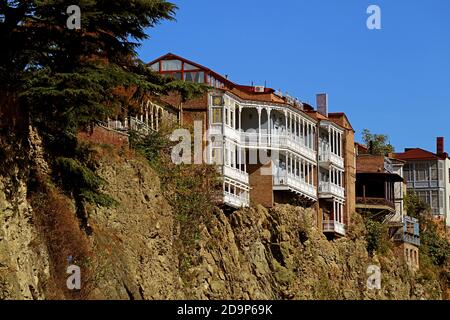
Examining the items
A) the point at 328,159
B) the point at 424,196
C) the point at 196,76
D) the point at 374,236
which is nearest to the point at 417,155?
the point at 424,196

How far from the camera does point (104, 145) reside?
55.1 meters

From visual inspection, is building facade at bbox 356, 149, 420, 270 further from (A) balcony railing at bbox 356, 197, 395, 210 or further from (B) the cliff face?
(B) the cliff face

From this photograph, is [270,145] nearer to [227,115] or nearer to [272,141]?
[272,141]

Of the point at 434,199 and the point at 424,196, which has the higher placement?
the point at 424,196

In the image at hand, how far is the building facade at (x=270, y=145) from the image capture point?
72312mm

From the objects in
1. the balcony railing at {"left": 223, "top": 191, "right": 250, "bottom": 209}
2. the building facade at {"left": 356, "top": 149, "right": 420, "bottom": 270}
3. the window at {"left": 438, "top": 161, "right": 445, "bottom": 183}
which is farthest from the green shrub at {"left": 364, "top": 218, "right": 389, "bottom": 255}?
the window at {"left": 438, "top": 161, "right": 445, "bottom": 183}

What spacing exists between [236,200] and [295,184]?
8250 mm

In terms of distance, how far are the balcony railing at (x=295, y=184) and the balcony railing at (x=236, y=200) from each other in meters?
3.52

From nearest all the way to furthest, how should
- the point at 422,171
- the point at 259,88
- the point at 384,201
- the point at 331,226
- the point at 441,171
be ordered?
the point at 331,226, the point at 259,88, the point at 384,201, the point at 441,171, the point at 422,171

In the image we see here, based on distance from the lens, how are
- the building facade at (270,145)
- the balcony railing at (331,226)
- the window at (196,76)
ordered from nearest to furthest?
the building facade at (270,145)
the window at (196,76)
the balcony railing at (331,226)

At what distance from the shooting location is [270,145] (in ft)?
253

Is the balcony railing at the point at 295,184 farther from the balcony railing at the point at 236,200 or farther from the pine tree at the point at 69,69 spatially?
the pine tree at the point at 69,69

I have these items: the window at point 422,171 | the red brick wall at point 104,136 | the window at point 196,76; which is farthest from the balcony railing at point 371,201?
the red brick wall at point 104,136
